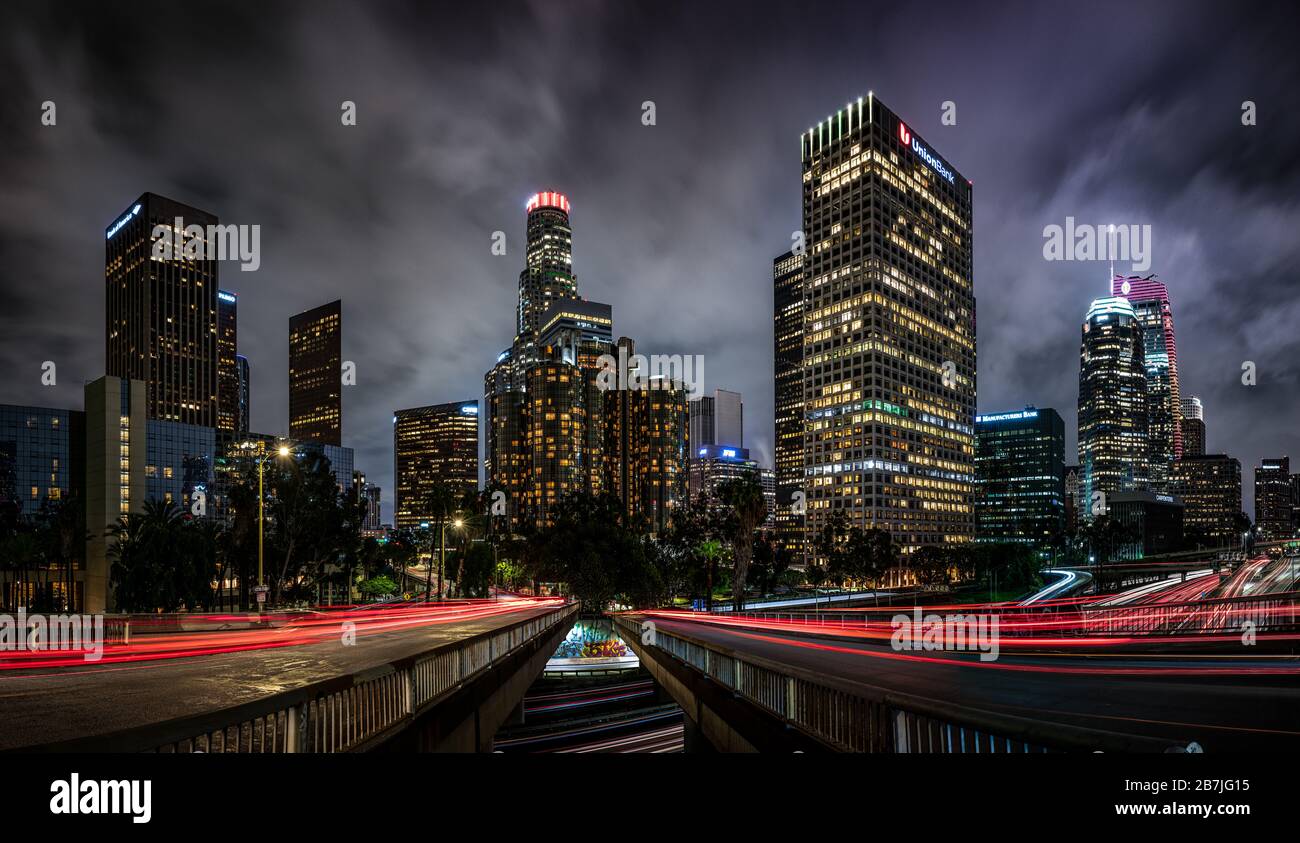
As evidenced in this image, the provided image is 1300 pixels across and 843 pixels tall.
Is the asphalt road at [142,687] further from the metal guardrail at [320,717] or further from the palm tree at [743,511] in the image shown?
the palm tree at [743,511]

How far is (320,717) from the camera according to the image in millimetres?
7773

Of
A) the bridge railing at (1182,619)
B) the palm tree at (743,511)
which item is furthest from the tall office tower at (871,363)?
the bridge railing at (1182,619)

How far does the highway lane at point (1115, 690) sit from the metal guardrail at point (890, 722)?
8.85 feet

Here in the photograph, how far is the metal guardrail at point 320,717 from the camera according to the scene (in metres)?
4.56

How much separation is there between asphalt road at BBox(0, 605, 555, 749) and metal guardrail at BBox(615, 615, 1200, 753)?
867 cm

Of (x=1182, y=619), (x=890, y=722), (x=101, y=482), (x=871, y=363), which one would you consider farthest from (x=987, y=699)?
(x=871, y=363)

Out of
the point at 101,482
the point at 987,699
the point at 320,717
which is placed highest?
the point at 101,482

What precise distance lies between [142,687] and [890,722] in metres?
14.8

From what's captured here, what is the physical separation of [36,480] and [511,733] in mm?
129527

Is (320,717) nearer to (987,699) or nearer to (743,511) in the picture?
(987,699)

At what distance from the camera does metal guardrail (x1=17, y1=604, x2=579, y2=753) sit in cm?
456
